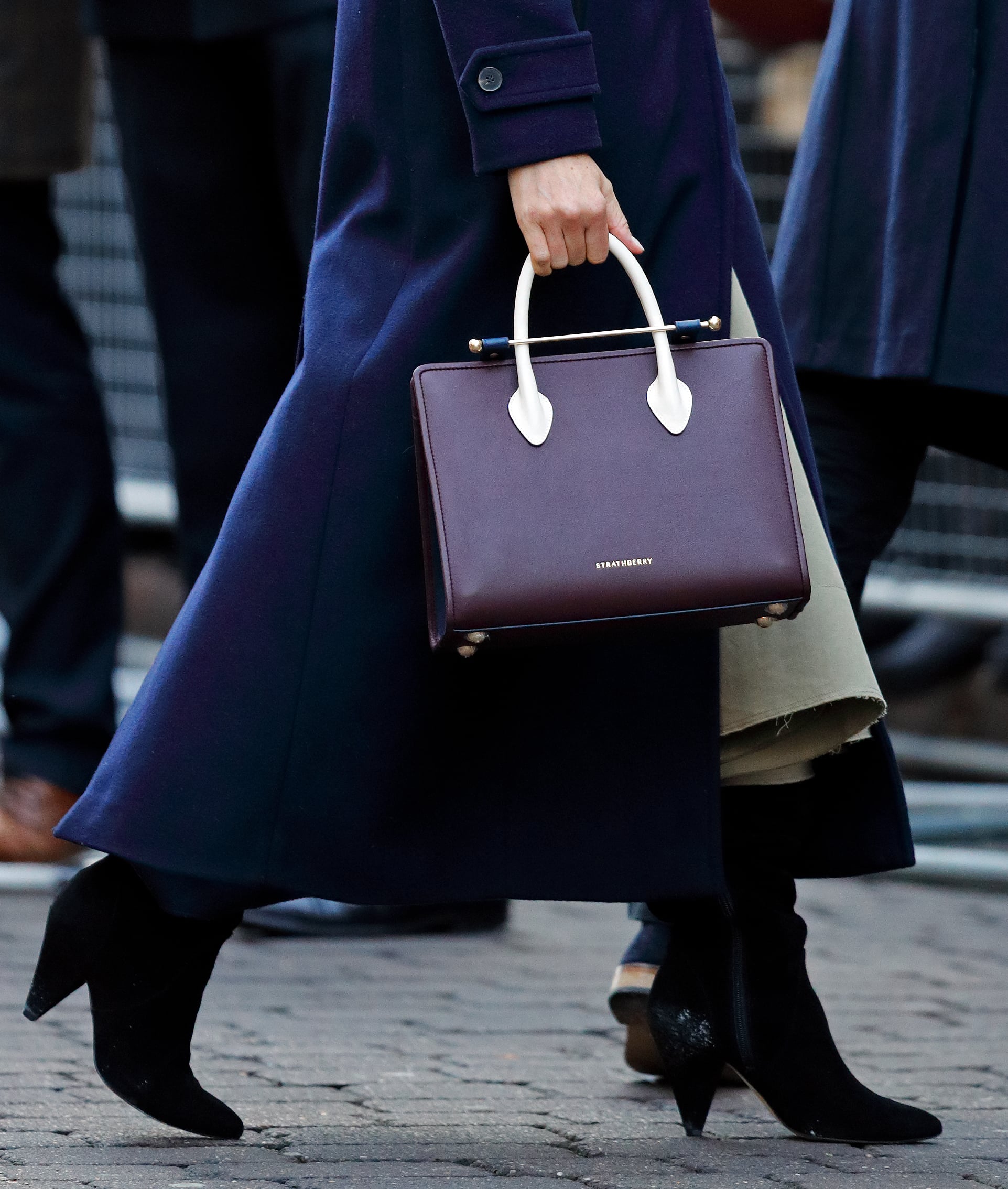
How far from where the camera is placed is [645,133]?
222cm

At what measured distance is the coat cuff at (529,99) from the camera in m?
2.10

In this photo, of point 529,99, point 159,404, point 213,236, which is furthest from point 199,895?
point 159,404

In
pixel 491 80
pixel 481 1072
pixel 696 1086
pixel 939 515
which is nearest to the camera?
pixel 491 80

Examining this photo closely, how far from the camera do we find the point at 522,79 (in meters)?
2.10

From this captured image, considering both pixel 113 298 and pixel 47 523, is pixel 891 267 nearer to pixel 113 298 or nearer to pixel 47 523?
pixel 47 523

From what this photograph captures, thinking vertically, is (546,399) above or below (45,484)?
above

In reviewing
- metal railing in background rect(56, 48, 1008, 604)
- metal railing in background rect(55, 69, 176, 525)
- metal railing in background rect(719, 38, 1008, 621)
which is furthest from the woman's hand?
metal railing in background rect(55, 69, 176, 525)

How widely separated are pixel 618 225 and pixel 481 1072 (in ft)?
3.95

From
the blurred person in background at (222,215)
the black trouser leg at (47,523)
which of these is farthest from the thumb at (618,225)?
the black trouser leg at (47,523)

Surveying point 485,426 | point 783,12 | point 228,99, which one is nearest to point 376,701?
point 485,426

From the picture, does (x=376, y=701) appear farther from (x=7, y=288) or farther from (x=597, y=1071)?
(x=7, y=288)

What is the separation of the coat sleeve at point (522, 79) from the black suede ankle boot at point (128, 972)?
84 cm

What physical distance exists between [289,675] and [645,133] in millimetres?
668

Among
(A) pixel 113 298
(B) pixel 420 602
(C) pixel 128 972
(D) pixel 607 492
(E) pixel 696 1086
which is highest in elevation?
(A) pixel 113 298
